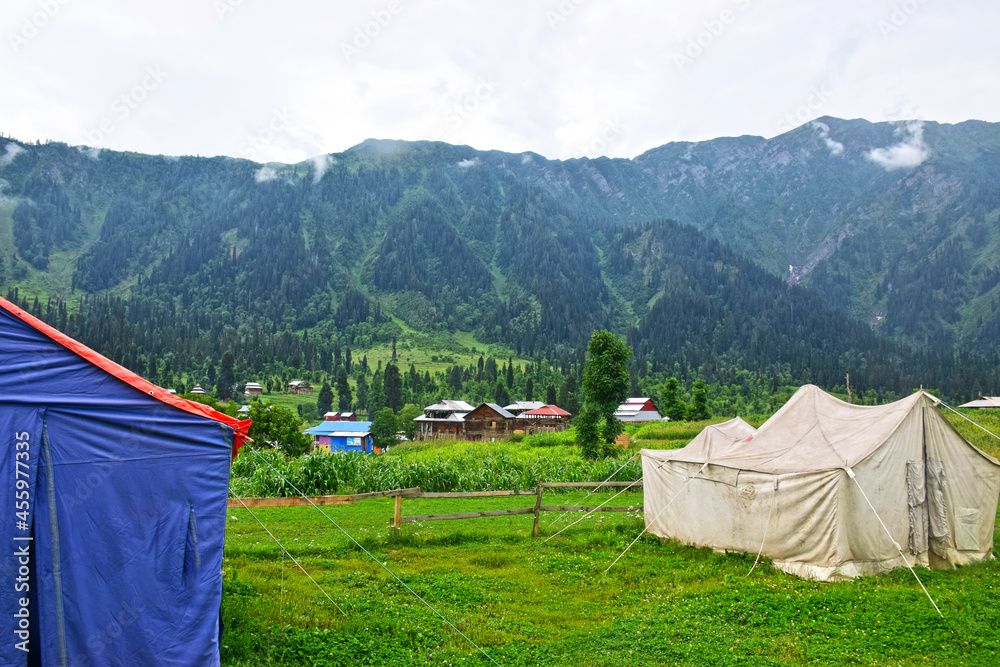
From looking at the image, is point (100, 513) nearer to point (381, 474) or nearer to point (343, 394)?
point (381, 474)

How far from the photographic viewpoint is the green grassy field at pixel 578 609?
29.3 ft

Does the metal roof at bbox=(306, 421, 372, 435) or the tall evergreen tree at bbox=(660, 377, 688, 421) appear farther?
the metal roof at bbox=(306, 421, 372, 435)

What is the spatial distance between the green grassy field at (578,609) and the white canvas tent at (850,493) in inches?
21.8

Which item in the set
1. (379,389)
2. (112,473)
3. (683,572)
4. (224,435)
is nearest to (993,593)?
(683,572)

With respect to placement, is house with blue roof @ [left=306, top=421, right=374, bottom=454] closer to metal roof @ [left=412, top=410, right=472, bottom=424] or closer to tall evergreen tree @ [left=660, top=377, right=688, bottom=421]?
metal roof @ [left=412, top=410, right=472, bottom=424]

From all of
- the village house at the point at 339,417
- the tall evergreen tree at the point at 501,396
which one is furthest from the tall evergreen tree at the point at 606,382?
the tall evergreen tree at the point at 501,396

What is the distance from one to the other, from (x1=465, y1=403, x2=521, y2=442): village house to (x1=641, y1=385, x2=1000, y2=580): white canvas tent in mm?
79492

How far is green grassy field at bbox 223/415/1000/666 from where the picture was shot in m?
8.93

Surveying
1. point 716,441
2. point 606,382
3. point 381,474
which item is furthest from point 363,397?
point 716,441

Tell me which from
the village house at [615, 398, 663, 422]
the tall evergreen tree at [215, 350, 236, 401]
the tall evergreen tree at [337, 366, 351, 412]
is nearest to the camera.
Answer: the village house at [615, 398, 663, 422]

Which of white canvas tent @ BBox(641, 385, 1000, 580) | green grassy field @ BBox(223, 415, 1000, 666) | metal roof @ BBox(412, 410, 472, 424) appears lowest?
metal roof @ BBox(412, 410, 472, 424)

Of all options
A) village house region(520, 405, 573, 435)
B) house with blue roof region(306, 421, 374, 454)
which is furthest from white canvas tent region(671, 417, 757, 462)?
village house region(520, 405, 573, 435)

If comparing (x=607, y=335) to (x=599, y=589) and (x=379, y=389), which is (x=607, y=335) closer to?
(x=599, y=589)

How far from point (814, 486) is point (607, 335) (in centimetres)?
2881
